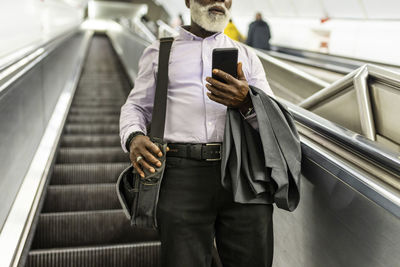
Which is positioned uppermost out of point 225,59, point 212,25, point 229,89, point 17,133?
point 212,25

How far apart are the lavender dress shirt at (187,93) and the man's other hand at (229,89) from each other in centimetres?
12

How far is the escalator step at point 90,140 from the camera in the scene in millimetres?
5031

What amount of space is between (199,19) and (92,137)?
3651mm

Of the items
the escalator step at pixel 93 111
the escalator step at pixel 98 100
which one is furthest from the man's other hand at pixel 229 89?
the escalator step at pixel 98 100

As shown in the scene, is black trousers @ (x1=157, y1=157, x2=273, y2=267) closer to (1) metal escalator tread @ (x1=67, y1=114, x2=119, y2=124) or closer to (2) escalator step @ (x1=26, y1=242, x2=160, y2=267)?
(2) escalator step @ (x1=26, y1=242, x2=160, y2=267)

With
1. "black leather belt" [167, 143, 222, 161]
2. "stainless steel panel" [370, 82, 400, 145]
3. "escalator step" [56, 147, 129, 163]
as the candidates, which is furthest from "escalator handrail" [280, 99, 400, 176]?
"escalator step" [56, 147, 129, 163]

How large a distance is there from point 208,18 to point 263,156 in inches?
25.5

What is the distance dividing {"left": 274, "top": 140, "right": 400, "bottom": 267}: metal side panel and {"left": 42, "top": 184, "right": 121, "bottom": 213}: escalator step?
2.07 m

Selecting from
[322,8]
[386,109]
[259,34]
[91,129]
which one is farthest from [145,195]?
[322,8]

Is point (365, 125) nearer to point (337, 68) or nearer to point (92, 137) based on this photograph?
point (92, 137)

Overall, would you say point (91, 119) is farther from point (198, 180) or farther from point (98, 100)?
point (198, 180)

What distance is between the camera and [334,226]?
4.86ft

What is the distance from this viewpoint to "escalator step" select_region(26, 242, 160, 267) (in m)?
2.65

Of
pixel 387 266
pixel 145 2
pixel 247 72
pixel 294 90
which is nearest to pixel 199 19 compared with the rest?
pixel 247 72
